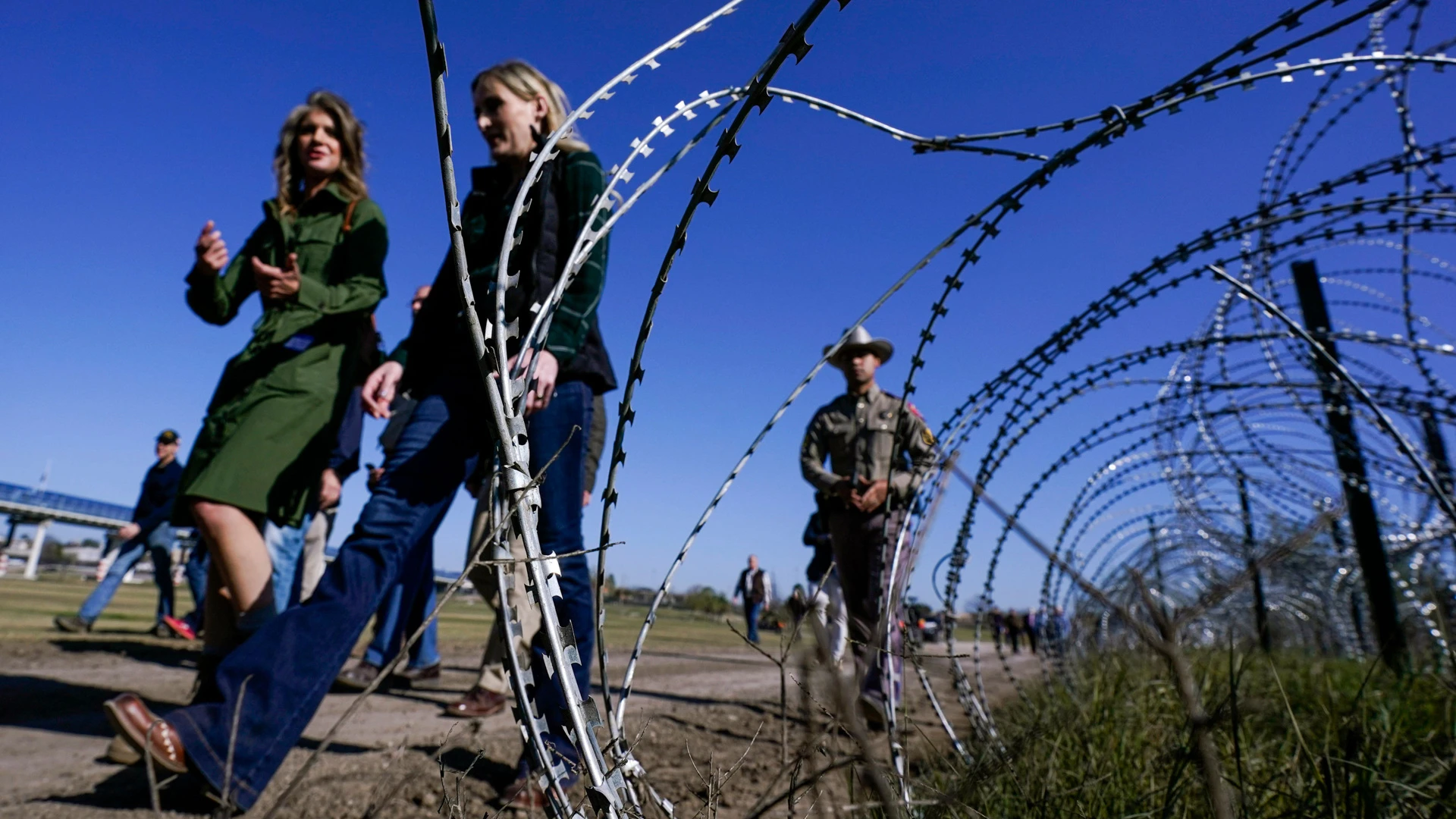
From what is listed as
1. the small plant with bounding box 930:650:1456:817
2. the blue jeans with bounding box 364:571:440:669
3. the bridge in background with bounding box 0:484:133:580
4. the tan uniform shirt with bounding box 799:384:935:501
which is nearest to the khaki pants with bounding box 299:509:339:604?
the blue jeans with bounding box 364:571:440:669

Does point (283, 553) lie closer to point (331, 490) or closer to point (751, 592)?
point (331, 490)

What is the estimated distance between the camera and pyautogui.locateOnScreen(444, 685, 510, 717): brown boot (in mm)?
3695

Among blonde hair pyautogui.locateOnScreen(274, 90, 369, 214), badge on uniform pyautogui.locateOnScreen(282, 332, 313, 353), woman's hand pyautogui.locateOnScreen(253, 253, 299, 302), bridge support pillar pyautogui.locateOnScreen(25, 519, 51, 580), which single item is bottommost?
bridge support pillar pyautogui.locateOnScreen(25, 519, 51, 580)

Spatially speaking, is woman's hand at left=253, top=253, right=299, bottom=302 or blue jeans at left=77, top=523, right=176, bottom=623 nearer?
woman's hand at left=253, top=253, right=299, bottom=302

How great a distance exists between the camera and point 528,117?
108 inches

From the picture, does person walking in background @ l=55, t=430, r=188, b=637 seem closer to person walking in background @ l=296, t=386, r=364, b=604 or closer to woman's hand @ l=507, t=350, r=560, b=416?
person walking in background @ l=296, t=386, r=364, b=604

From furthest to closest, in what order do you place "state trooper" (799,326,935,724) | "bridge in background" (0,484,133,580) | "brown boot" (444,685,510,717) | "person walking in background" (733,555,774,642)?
1. "bridge in background" (0,484,133,580)
2. "person walking in background" (733,555,774,642)
3. "state trooper" (799,326,935,724)
4. "brown boot" (444,685,510,717)

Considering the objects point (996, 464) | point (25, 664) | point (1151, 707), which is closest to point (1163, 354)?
point (996, 464)

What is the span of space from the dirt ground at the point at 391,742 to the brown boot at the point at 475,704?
0.26ft

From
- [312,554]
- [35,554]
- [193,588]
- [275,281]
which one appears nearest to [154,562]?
[193,588]

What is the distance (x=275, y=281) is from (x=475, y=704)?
213 centimetres

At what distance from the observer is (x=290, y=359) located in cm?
274

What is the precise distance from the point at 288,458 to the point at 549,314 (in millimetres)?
1875

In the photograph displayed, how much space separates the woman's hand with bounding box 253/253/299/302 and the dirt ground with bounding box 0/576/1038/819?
4.85 feet
